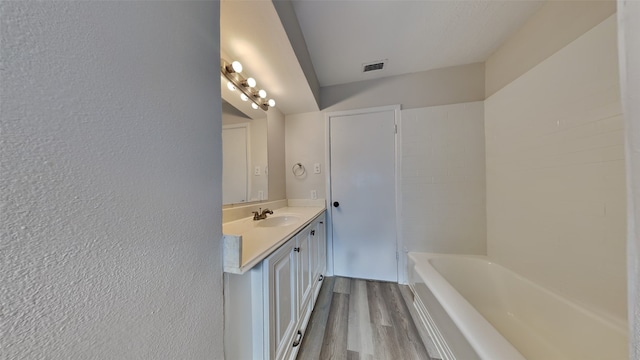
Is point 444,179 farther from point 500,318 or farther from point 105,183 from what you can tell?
point 105,183

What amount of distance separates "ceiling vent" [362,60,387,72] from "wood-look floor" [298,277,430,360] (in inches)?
88.3

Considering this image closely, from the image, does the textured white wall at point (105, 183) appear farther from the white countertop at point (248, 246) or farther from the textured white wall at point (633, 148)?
the textured white wall at point (633, 148)

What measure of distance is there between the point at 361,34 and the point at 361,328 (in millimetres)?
2278

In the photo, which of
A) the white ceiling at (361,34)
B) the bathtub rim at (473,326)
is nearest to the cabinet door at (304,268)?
the bathtub rim at (473,326)

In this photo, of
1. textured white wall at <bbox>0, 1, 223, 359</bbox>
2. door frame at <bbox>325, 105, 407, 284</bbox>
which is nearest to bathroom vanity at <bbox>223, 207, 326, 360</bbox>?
textured white wall at <bbox>0, 1, 223, 359</bbox>

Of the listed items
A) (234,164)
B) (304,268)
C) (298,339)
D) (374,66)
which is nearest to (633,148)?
(304,268)

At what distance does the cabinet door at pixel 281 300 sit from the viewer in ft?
2.80

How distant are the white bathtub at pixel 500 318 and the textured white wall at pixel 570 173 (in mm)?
109

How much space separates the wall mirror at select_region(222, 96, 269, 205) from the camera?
132 cm

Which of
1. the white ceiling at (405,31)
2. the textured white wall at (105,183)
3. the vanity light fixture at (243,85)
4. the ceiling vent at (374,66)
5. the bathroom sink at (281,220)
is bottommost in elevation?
the bathroom sink at (281,220)

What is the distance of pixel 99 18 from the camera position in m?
0.37

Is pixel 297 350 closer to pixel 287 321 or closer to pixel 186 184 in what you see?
pixel 287 321

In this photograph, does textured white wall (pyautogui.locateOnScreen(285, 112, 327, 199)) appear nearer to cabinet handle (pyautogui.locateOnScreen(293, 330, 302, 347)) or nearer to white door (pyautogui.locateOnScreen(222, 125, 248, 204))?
white door (pyautogui.locateOnScreen(222, 125, 248, 204))

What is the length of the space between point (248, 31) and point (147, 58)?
828 mm
